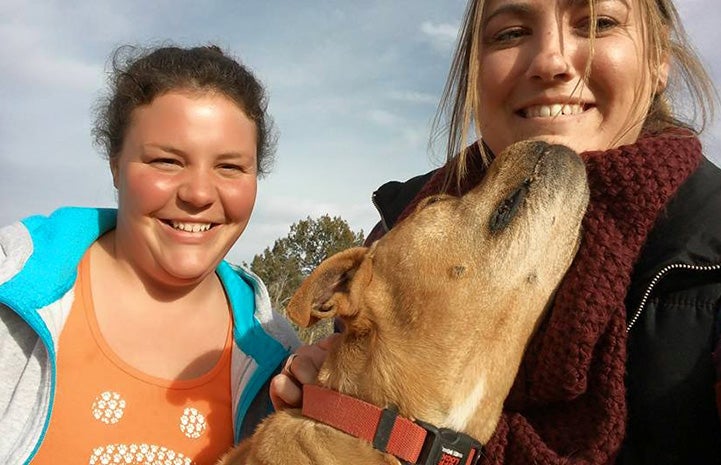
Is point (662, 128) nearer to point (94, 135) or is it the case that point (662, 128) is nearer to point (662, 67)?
point (662, 67)

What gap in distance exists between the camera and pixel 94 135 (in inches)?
200

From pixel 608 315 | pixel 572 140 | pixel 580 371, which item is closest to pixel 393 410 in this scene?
pixel 580 371

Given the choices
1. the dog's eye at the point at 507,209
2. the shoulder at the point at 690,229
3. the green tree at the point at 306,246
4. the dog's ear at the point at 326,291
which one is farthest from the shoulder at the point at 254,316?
the green tree at the point at 306,246

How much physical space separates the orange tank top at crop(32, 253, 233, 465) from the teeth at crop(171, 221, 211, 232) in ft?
2.20

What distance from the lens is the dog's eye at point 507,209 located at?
11.7 ft

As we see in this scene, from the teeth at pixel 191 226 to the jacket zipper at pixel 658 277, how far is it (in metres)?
2.80

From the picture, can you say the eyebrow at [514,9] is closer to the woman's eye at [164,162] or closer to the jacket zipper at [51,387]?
the woman's eye at [164,162]

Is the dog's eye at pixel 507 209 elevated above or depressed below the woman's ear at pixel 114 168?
below

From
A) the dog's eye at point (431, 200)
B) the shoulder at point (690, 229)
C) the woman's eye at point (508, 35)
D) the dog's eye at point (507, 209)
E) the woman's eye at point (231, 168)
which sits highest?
the woman's eye at point (508, 35)

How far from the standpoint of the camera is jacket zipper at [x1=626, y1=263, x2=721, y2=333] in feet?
8.26

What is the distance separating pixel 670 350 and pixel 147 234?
3.18 metres

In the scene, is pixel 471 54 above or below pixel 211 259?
above

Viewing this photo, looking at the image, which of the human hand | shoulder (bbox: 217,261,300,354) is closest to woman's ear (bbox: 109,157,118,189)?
shoulder (bbox: 217,261,300,354)

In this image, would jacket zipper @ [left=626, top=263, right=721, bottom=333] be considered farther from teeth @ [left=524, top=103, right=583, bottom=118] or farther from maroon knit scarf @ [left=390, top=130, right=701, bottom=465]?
teeth @ [left=524, top=103, right=583, bottom=118]
